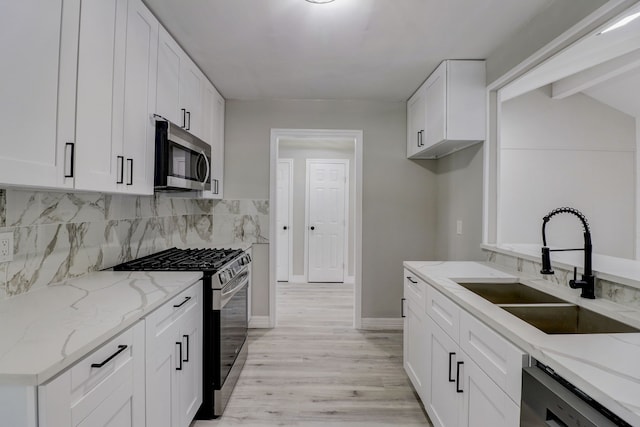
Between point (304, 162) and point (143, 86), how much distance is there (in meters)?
3.83

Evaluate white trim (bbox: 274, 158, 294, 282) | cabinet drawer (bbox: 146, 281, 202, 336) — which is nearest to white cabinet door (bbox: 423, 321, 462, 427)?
cabinet drawer (bbox: 146, 281, 202, 336)

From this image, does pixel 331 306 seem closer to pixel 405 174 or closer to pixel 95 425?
pixel 405 174

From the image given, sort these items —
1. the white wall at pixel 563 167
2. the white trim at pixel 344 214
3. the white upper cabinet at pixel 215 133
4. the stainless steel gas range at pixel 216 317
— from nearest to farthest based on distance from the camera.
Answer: the stainless steel gas range at pixel 216 317 < the white wall at pixel 563 167 < the white upper cabinet at pixel 215 133 < the white trim at pixel 344 214

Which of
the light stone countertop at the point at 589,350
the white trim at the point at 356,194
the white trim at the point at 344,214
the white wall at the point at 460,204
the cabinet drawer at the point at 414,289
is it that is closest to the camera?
the light stone countertop at the point at 589,350

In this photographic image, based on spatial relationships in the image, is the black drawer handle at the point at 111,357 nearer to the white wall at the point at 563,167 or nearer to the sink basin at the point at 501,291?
the sink basin at the point at 501,291

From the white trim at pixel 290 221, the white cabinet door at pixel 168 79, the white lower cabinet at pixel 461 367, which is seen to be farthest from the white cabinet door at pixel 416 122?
the white trim at pixel 290 221

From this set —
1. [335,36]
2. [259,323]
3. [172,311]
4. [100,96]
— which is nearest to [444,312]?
[172,311]

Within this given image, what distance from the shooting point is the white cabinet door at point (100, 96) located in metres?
1.34

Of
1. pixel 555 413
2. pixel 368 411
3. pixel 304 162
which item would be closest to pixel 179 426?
pixel 368 411

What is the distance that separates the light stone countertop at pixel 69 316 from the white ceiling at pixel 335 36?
5.14ft

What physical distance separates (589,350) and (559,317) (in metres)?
0.60

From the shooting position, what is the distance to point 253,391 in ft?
7.73

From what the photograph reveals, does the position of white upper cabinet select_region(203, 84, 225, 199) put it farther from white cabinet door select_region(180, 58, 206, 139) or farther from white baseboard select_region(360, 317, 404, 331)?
white baseboard select_region(360, 317, 404, 331)

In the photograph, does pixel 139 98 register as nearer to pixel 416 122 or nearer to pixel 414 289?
pixel 414 289
